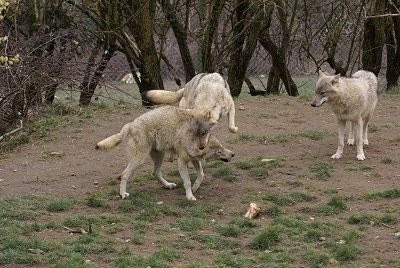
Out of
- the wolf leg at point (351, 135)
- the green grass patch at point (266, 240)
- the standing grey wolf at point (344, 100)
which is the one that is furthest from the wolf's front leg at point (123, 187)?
the wolf leg at point (351, 135)

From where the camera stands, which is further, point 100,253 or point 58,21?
point 58,21

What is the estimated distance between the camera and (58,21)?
46.1ft

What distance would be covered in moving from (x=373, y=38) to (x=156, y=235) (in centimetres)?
1005

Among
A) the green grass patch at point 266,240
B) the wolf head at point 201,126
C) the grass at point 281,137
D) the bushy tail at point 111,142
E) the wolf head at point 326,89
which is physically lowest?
the green grass patch at point 266,240

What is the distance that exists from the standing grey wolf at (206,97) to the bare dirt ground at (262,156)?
0.73m

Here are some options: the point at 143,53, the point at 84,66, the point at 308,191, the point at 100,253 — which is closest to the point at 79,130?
the point at 84,66

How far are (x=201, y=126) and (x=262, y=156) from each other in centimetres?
173

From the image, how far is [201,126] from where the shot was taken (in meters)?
7.86

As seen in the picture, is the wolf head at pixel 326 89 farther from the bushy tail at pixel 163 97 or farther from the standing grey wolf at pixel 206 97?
the bushy tail at pixel 163 97

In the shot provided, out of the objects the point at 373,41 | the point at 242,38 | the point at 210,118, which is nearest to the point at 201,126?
the point at 210,118

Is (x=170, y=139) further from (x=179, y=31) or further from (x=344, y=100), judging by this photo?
(x=179, y=31)

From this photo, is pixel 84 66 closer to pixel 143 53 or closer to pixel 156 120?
pixel 143 53

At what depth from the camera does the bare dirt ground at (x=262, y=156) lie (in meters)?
7.72

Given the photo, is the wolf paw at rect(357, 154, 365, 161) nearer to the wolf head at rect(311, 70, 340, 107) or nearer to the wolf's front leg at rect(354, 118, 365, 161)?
the wolf's front leg at rect(354, 118, 365, 161)
